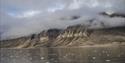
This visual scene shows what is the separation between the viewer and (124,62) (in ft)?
137

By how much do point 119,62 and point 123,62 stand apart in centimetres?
50

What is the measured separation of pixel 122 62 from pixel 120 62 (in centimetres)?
27

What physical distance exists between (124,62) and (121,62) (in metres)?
0.41

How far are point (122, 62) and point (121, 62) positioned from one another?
Result: 6.3 inches

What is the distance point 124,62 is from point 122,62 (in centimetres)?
25

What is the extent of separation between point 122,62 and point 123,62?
126 mm

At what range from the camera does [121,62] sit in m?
41.9

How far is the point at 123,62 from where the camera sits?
137 feet

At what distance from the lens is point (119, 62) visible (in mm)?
41938

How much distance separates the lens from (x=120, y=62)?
41.9 meters
